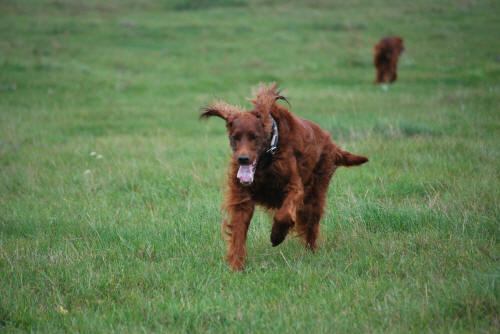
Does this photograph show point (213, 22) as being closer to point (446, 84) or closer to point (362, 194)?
point (446, 84)

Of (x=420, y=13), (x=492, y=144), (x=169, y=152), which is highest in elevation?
(x=420, y=13)

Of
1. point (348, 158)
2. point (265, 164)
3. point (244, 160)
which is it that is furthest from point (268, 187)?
point (348, 158)

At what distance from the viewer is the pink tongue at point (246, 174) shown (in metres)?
3.25

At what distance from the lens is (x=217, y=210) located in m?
4.63

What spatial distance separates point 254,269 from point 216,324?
0.85m

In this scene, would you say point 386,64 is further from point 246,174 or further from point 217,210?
point 246,174

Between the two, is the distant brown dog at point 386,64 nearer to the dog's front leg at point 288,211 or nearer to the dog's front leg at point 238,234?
the dog's front leg at point 288,211

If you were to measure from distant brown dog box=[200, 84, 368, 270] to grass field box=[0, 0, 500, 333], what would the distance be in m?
0.30

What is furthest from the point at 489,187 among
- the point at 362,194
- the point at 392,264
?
the point at 392,264

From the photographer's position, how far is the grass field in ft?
9.27

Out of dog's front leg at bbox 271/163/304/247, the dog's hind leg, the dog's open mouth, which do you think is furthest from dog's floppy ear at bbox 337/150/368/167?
the dog's open mouth

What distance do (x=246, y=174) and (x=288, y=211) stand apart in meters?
0.39

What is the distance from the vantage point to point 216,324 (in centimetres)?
274

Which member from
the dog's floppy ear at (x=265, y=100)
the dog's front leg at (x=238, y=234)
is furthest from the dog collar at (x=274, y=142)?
the dog's front leg at (x=238, y=234)
